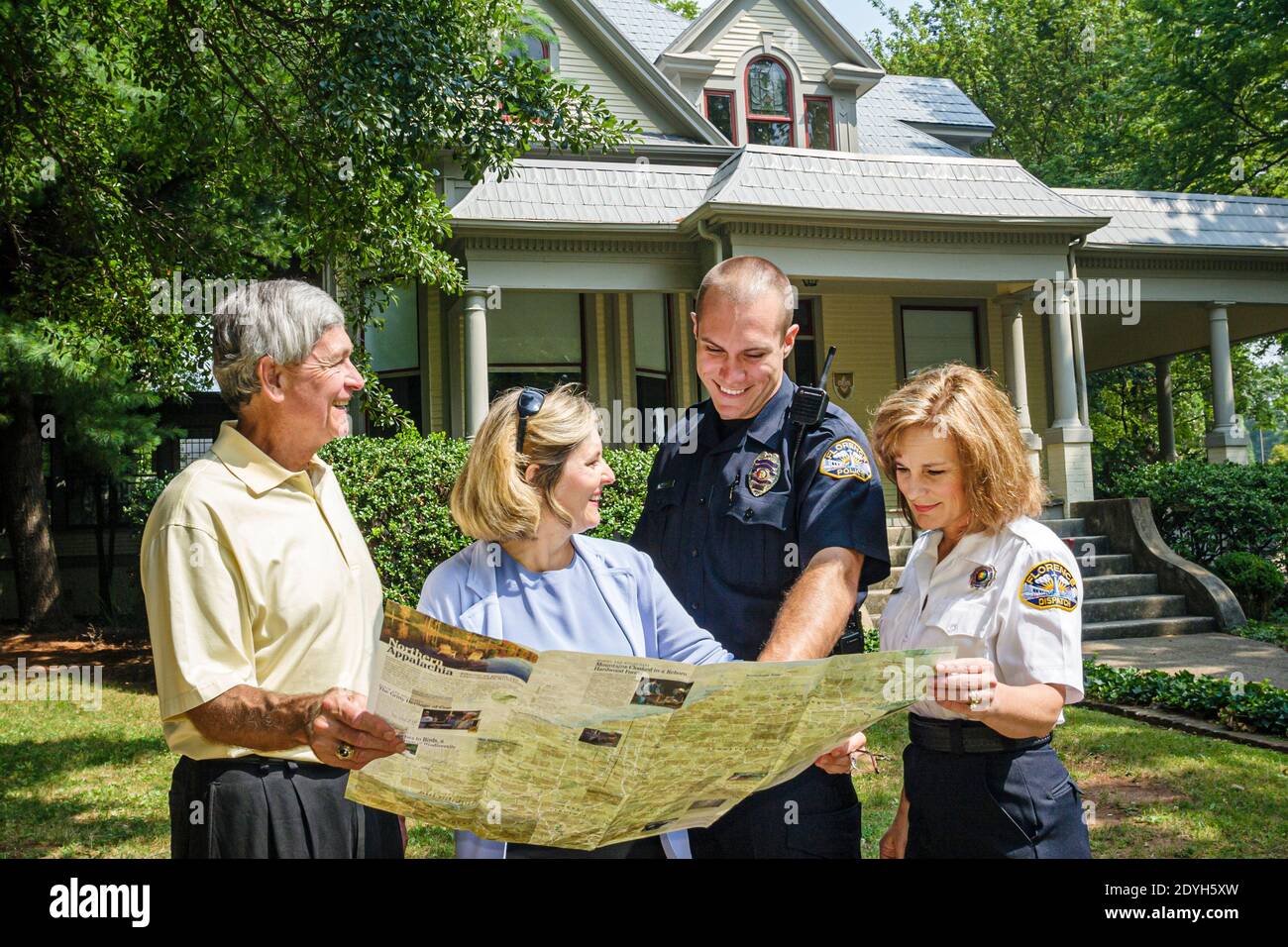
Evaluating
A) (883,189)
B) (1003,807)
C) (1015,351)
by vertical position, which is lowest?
(1003,807)

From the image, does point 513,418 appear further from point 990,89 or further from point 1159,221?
point 990,89

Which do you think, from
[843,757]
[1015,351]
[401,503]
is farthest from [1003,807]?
[1015,351]

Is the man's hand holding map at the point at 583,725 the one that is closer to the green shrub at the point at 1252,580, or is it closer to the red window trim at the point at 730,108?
the green shrub at the point at 1252,580

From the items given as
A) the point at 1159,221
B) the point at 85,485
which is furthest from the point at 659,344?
the point at 85,485

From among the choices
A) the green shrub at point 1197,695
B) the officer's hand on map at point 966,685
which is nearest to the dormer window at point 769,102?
the green shrub at point 1197,695

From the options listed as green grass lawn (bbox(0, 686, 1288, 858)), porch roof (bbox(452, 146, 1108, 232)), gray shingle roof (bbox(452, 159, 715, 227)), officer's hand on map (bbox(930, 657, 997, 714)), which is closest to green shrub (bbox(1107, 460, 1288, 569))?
porch roof (bbox(452, 146, 1108, 232))

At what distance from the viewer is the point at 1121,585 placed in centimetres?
1185

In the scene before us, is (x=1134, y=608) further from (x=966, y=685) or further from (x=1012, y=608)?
(x=966, y=685)

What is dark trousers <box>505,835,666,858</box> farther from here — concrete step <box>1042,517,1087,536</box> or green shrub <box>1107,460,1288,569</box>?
green shrub <box>1107,460,1288,569</box>

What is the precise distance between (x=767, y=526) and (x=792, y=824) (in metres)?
0.69

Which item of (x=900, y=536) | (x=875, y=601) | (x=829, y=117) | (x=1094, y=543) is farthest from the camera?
(x=829, y=117)

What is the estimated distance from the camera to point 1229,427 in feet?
48.8

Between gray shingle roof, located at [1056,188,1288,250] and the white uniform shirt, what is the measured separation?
14155 millimetres
